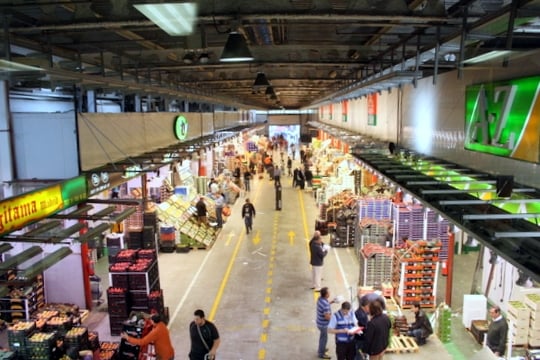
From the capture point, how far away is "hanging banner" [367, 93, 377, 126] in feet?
53.2

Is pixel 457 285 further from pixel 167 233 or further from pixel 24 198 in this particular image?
pixel 24 198

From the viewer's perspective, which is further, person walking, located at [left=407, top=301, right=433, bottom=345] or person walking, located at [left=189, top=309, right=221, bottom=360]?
person walking, located at [left=407, top=301, right=433, bottom=345]

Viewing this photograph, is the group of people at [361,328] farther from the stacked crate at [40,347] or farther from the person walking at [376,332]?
the stacked crate at [40,347]

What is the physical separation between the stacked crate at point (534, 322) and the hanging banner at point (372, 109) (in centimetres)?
883

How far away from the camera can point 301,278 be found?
40.9 feet

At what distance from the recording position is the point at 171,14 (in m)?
4.36

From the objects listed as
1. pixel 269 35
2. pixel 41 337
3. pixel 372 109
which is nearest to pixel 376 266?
pixel 269 35

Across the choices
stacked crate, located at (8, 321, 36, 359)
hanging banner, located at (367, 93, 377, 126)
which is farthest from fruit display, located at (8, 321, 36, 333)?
hanging banner, located at (367, 93, 377, 126)

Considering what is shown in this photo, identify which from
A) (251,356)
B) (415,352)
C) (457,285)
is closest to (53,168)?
(251,356)

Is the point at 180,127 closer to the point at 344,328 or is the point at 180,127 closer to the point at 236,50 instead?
the point at 344,328

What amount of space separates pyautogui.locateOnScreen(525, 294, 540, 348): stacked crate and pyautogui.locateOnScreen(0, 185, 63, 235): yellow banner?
8.59m

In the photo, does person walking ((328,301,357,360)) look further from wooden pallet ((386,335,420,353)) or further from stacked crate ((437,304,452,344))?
stacked crate ((437,304,452,344))

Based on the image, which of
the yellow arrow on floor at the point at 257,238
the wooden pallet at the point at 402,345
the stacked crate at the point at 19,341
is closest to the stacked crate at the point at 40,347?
the stacked crate at the point at 19,341

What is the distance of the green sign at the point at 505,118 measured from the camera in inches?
225
